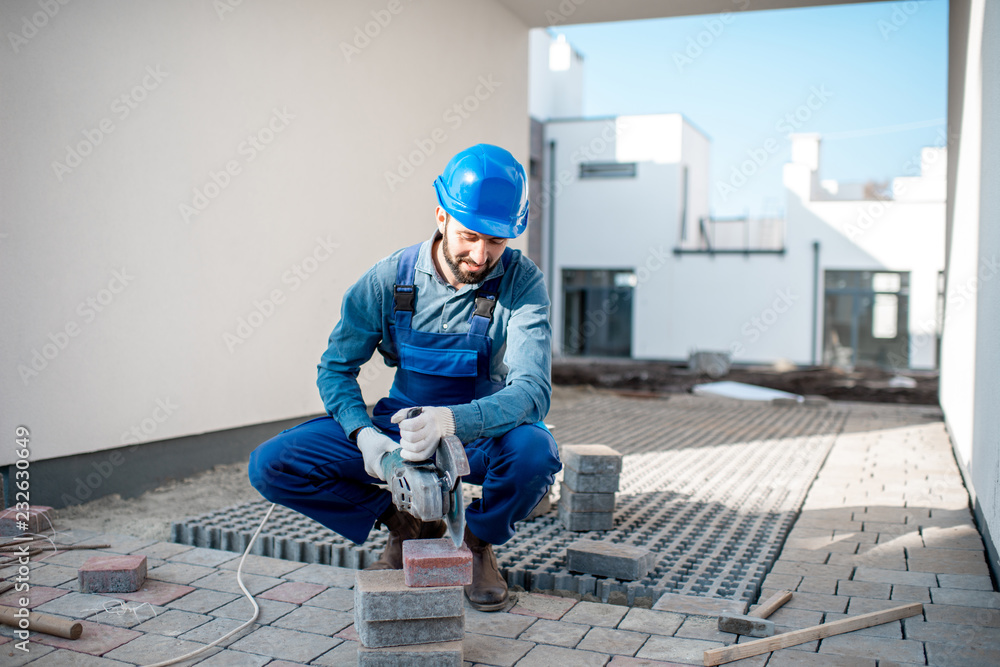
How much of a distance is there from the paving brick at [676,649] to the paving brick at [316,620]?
96 centimetres

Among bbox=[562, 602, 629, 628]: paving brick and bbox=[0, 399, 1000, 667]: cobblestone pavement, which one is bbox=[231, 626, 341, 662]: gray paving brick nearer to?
bbox=[0, 399, 1000, 667]: cobblestone pavement

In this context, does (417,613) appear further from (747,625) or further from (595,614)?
(747,625)

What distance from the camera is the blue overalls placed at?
8.78 feet

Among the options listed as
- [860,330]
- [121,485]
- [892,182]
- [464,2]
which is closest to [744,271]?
[860,330]

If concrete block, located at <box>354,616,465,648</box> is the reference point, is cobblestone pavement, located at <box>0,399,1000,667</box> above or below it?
below

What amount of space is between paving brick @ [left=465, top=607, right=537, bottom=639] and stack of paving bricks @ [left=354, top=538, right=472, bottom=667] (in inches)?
13.2

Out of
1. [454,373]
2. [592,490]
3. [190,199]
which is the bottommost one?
[592,490]

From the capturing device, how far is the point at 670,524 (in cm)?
381

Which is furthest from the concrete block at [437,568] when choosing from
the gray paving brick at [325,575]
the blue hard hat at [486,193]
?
the blue hard hat at [486,193]

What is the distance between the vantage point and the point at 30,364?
378 cm

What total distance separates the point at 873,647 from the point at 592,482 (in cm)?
142

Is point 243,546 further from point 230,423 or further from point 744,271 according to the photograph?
point 744,271

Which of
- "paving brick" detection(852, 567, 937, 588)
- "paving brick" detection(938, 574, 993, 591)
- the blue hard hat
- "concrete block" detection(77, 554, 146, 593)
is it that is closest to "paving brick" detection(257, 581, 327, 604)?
"concrete block" detection(77, 554, 146, 593)

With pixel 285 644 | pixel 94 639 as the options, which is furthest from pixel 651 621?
pixel 94 639
